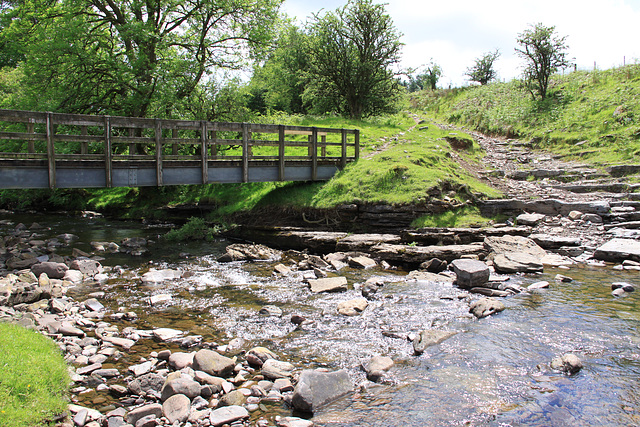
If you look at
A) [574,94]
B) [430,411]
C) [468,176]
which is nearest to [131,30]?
[468,176]

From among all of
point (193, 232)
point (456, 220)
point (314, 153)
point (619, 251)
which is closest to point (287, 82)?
point (314, 153)

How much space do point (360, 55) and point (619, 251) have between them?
84.3 ft

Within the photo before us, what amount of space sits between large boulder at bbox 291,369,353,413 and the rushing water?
0.19 meters

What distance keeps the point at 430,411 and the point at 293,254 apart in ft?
33.7

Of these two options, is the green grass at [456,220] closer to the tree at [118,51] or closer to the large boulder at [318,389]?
the large boulder at [318,389]

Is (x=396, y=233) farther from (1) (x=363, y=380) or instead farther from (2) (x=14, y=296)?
(2) (x=14, y=296)

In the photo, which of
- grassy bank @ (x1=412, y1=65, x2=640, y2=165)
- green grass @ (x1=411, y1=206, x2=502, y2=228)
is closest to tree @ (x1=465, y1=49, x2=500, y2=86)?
grassy bank @ (x1=412, y1=65, x2=640, y2=165)

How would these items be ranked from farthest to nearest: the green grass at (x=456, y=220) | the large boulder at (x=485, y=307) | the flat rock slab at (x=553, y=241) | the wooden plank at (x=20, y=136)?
1. the green grass at (x=456, y=220)
2. the flat rock slab at (x=553, y=241)
3. the wooden plank at (x=20, y=136)
4. the large boulder at (x=485, y=307)

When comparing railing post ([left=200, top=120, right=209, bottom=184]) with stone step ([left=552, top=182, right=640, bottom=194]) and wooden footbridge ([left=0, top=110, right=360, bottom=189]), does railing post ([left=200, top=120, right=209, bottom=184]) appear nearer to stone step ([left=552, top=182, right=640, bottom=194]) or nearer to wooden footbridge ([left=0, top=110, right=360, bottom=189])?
wooden footbridge ([left=0, top=110, right=360, bottom=189])

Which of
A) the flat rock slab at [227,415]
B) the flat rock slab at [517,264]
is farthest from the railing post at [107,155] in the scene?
the flat rock slab at [517,264]

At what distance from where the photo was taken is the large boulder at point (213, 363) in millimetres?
6449

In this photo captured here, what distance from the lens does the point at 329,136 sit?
2522cm

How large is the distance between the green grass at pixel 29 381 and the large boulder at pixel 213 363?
5.97ft

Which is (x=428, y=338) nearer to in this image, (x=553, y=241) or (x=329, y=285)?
(x=329, y=285)
